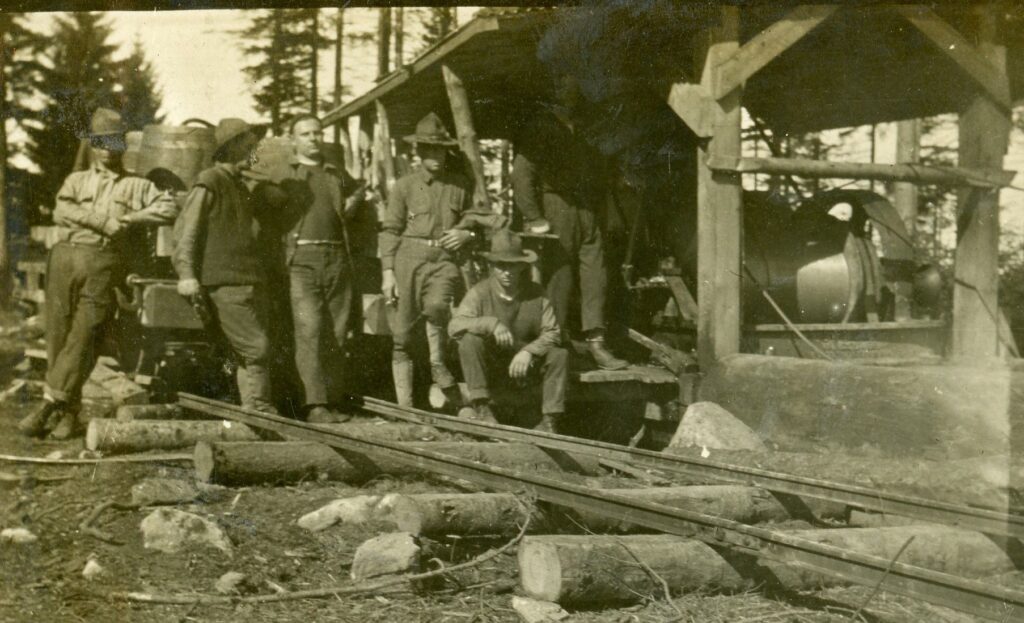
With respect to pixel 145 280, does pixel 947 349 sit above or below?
below

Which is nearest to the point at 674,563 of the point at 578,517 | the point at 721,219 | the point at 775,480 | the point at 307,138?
the point at 578,517

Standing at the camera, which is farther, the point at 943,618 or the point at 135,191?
the point at 135,191

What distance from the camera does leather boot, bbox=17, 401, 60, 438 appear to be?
27.4 feet

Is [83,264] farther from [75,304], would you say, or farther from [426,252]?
[426,252]

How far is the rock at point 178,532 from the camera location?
525 cm

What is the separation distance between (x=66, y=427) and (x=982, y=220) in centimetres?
793

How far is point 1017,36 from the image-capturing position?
31.5ft

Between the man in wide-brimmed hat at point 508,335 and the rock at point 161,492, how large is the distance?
2.86m

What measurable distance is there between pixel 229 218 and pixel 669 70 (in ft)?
12.9

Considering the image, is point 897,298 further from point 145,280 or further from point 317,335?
point 145,280

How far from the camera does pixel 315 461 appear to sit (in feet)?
22.3

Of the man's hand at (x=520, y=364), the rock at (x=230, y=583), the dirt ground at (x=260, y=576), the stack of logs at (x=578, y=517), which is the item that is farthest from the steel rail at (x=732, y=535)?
the man's hand at (x=520, y=364)

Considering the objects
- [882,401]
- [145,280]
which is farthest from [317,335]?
[882,401]

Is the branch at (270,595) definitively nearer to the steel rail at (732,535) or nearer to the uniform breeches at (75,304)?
the steel rail at (732,535)
